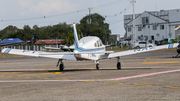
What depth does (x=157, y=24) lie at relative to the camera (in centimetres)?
9488

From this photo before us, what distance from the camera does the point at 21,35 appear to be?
11969 cm

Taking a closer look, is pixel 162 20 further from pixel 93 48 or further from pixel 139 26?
pixel 93 48

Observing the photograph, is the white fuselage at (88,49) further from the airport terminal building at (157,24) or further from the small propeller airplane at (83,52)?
the airport terminal building at (157,24)

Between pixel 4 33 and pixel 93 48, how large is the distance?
150 metres

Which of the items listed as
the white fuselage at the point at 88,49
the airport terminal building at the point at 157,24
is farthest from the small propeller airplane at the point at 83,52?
the airport terminal building at the point at 157,24

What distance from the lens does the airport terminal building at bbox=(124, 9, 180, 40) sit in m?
92.8

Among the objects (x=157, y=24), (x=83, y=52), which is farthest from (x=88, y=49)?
(x=157, y=24)

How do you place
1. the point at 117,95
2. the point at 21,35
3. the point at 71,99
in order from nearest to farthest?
the point at 71,99 → the point at 117,95 → the point at 21,35

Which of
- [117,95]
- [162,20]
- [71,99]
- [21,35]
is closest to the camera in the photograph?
[71,99]

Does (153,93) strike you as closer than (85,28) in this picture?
Yes

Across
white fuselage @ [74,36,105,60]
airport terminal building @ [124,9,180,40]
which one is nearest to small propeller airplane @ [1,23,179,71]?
white fuselage @ [74,36,105,60]

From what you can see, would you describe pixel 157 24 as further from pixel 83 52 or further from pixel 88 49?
pixel 83 52

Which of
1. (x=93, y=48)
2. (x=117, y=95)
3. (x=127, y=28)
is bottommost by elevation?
(x=117, y=95)

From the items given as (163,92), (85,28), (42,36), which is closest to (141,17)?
(85,28)
